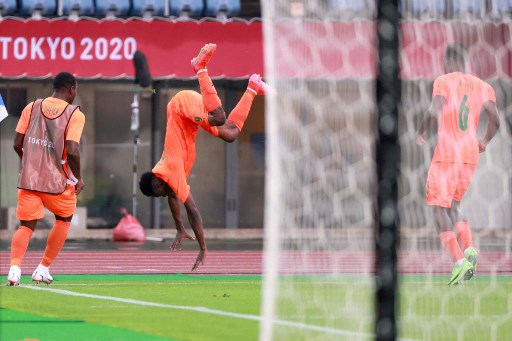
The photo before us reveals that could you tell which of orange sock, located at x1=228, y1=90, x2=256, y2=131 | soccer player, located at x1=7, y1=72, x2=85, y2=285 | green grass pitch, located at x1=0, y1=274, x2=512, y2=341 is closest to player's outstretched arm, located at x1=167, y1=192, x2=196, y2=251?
green grass pitch, located at x1=0, y1=274, x2=512, y2=341

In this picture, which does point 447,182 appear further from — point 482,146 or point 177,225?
point 177,225

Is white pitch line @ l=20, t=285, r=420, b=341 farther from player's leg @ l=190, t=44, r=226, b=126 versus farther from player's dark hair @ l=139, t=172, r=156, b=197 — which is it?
player's leg @ l=190, t=44, r=226, b=126

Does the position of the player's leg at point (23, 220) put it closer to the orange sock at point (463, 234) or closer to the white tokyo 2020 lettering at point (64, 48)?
the orange sock at point (463, 234)

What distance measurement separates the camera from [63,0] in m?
23.8

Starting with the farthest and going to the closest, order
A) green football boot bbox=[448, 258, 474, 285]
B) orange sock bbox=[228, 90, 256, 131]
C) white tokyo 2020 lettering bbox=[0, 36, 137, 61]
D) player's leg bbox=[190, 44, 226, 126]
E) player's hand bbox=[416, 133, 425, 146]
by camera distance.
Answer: white tokyo 2020 lettering bbox=[0, 36, 137, 61] < orange sock bbox=[228, 90, 256, 131] < player's leg bbox=[190, 44, 226, 126] < green football boot bbox=[448, 258, 474, 285] < player's hand bbox=[416, 133, 425, 146]

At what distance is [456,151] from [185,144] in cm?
316

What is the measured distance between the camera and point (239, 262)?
1577cm

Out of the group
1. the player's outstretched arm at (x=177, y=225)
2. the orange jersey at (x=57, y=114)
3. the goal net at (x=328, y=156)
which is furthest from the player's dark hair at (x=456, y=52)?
the player's outstretched arm at (x=177, y=225)

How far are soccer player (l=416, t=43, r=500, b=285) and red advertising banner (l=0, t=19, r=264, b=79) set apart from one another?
13.8m

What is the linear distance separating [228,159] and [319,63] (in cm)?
1963

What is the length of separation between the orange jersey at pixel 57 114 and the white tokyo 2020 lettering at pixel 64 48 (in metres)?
12.9

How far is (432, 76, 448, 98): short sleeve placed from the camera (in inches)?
302

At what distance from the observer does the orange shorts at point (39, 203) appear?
10766 mm

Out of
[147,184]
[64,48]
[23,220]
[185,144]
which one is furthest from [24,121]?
[64,48]
